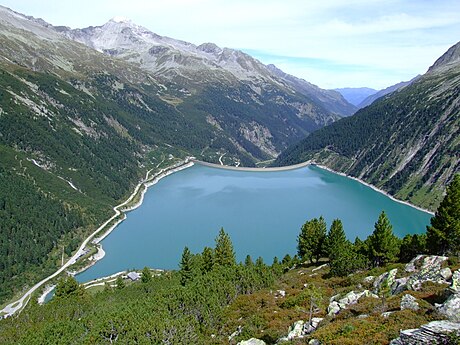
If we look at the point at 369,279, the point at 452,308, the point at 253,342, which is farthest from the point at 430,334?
the point at 369,279

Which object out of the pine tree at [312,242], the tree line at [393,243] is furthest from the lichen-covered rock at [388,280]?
the pine tree at [312,242]

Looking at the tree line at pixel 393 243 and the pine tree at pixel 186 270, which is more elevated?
the tree line at pixel 393 243

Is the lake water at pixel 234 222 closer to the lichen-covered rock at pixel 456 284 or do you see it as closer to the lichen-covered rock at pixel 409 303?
the lichen-covered rock at pixel 456 284

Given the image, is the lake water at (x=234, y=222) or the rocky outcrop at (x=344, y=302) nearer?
the rocky outcrop at (x=344, y=302)

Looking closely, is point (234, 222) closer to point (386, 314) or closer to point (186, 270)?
point (186, 270)

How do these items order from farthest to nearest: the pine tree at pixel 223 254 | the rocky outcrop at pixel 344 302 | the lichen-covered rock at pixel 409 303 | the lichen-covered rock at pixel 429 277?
1. the pine tree at pixel 223 254
2. the lichen-covered rock at pixel 429 277
3. the rocky outcrop at pixel 344 302
4. the lichen-covered rock at pixel 409 303

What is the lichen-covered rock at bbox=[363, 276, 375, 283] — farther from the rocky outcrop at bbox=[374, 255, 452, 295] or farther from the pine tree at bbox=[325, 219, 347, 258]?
the pine tree at bbox=[325, 219, 347, 258]

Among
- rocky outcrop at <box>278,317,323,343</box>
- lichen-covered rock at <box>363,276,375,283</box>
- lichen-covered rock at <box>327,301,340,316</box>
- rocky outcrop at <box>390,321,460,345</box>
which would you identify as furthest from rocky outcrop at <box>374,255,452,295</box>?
rocky outcrop at <box>390,321,460,345</box>
